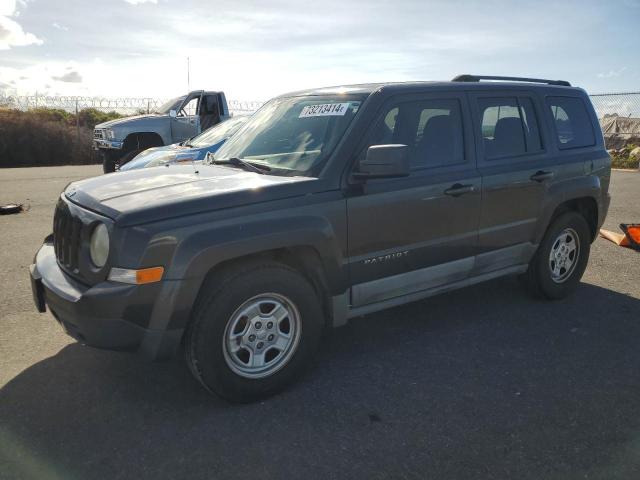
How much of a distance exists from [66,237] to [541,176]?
3.61 m

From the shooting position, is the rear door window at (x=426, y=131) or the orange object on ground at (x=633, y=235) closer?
the rear door window at (x=426, y=131)

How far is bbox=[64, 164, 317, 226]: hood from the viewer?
2.93m

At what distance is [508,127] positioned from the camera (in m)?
4.46

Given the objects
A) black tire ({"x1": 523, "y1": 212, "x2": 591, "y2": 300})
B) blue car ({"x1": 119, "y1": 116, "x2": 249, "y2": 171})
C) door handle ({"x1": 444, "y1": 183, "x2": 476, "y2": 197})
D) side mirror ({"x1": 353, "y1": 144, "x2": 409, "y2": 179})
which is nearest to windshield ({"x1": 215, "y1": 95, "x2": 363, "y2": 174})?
side mirror ({"x1": 353, "y1": 144, "x2": 409, "y2": 179})

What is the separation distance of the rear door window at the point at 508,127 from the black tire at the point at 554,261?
0.76 m

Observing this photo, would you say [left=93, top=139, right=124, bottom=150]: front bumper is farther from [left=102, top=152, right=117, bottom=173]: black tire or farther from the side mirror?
the side mirror

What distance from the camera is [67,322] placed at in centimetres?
305

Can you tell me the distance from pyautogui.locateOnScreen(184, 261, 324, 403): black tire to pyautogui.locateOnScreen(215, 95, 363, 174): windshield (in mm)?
759

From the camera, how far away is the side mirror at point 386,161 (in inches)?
128

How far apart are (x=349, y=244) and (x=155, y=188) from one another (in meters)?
1.24

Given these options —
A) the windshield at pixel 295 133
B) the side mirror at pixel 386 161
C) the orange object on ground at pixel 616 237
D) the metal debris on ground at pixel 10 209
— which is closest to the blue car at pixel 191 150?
the metal debris on ground at pixel 10 209

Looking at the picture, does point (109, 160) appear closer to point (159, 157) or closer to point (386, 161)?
point (159, 157)

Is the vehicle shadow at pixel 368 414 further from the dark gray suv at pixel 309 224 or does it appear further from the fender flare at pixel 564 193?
the fender flare at pixel 564 193

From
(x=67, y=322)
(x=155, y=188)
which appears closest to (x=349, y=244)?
(x=155, y=188)
